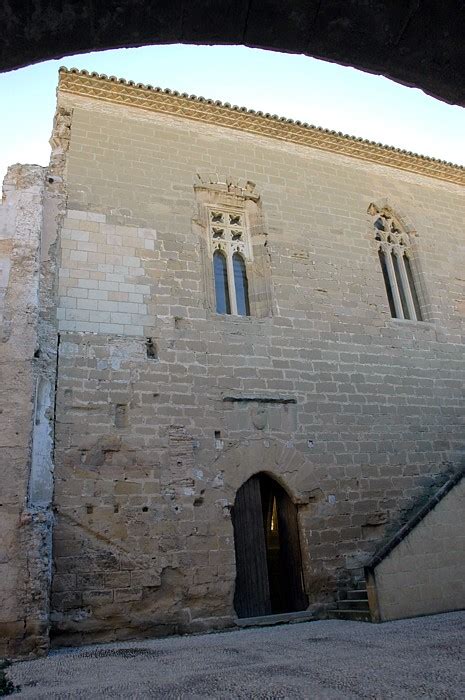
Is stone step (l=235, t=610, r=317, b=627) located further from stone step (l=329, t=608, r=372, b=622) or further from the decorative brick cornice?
the decorative brick cornice

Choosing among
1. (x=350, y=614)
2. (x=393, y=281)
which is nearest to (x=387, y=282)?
(x=393, y=281)

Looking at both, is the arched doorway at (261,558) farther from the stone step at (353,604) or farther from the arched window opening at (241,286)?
the arched window opening at (241,286)

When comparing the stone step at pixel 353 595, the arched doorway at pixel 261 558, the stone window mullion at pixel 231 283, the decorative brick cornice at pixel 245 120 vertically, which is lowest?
the stone step at pixel 353 595

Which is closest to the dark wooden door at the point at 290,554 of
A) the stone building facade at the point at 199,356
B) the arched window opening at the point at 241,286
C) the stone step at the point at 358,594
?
the stone building facade at the point at 199,356

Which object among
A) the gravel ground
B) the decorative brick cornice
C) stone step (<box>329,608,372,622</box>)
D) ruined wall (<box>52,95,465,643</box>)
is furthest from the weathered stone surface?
the decorative brick cornice

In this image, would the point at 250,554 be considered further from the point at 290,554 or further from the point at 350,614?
the point at 350,614

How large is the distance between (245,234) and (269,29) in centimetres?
717

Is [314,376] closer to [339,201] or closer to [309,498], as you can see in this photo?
[309,498]

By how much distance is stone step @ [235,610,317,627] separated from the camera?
6621 millimetres

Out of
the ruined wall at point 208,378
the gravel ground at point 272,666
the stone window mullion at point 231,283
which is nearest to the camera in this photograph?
the gravel ground at point 272,666

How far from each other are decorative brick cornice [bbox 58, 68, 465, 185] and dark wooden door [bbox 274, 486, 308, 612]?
6.20 metres

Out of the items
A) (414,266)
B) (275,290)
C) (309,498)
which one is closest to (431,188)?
(414,266)

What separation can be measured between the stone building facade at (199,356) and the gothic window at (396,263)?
41mm

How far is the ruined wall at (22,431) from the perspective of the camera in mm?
4738
